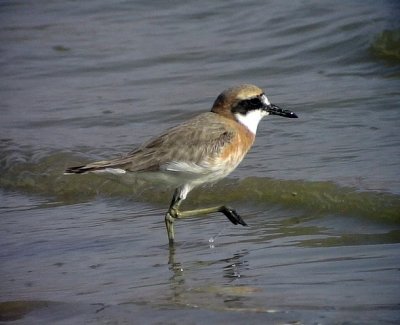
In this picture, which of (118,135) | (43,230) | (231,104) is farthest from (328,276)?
(118,135)

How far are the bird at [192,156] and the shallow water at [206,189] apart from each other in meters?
0.33

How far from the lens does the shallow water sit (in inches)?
254

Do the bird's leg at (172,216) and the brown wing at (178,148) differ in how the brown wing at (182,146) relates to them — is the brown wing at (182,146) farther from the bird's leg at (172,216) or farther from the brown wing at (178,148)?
the bird's leg at (172,216)

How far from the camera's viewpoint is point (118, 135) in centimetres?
1119

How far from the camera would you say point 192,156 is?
8062mm

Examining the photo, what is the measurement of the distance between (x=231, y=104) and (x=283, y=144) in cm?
182

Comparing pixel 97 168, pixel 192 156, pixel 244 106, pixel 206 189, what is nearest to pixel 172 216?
pixel 192 156

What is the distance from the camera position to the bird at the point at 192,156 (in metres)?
8.03

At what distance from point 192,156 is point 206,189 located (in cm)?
142

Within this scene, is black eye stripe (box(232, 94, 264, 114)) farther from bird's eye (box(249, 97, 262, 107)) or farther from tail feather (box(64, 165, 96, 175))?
tail feather (box(64, 165, 96, 175))

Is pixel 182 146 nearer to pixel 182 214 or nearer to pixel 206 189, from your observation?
pixel 182 214

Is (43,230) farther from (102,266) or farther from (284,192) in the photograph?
(284,192)

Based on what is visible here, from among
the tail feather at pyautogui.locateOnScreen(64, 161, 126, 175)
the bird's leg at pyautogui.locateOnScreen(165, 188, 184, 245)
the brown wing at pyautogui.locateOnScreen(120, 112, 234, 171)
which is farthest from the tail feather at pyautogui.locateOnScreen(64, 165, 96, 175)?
the bird's leg at pyautogui.locateOnScreen(165, 188, 184, 245)

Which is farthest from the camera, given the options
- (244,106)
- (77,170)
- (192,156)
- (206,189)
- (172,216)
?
(206,189)
